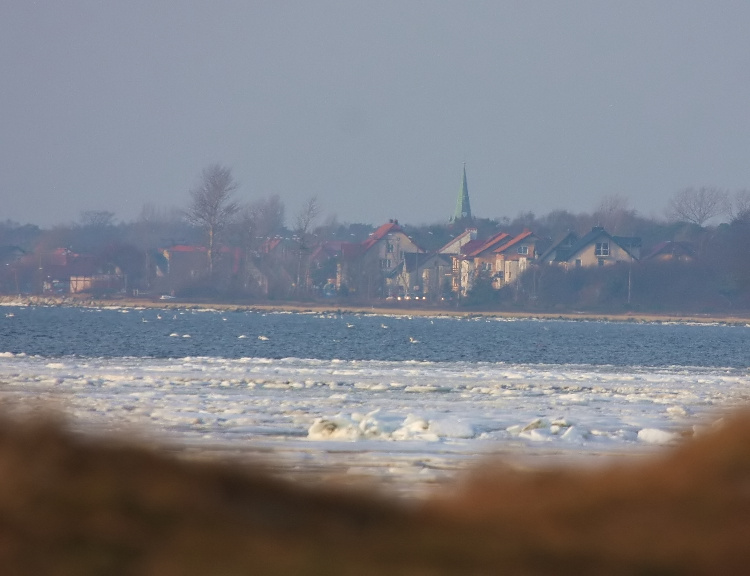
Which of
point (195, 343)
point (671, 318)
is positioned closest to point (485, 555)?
point (195, 343)

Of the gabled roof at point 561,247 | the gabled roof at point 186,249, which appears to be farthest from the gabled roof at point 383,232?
the gabled roof at point 561,247

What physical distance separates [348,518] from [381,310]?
128 m

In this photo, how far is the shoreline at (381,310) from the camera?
123m

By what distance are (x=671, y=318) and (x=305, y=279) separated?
1778 inches

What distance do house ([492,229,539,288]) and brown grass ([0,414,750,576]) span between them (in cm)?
12997

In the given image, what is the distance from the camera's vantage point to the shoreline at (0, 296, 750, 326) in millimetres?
122875

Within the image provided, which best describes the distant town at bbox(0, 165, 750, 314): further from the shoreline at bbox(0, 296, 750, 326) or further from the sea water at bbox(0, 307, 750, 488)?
the sea water at bbox(0, 307, 750, 488)

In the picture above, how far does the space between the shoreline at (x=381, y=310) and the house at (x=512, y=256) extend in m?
7.28

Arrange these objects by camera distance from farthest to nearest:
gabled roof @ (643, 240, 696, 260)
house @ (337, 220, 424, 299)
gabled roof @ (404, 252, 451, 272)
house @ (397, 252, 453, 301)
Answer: gabled roof @ (404, 252, 451, 272), house @ (397, 252, 453, 301), house @ (337, 220, 424, 299), gabled roof @ (643, 240, 696, 260)

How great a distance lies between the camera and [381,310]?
A: 130375mm

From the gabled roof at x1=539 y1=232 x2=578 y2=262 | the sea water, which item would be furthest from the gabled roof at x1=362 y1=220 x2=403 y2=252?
the sea water

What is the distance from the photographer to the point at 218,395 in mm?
19188

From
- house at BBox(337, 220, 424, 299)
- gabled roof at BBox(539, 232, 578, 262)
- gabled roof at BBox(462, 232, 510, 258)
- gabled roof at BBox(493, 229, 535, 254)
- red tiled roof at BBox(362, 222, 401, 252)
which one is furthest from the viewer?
red tiled roof at BBox(362, 222, 401, 252)

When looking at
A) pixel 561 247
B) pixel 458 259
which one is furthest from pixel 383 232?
pixel 561 247
